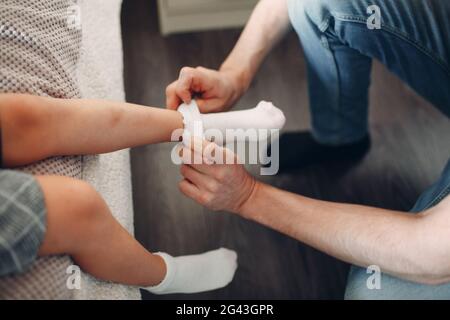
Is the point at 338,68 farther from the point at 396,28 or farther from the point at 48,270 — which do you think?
the point at 48,270

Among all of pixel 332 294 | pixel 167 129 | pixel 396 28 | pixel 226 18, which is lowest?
pixel 332 294

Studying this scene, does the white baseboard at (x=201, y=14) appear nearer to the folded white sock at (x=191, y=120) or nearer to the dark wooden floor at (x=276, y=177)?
the dark wooden floor at (x=276, y=177)

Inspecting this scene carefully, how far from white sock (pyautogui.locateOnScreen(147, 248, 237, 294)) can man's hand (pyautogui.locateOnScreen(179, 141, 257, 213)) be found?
123 millimetres

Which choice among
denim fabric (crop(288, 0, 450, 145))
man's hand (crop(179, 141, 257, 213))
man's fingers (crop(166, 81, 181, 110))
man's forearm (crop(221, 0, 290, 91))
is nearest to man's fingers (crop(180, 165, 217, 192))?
man's hand (crop(179, 141, 257, 213))

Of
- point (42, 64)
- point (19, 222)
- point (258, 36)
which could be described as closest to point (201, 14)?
point (258, 36)

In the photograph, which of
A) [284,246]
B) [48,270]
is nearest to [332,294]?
[284,246]

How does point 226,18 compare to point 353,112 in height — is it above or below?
above

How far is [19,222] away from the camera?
0.59m

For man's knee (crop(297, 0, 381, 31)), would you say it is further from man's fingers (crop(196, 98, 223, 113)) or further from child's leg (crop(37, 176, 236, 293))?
child's leg (crop(37, 176, 236, 293))

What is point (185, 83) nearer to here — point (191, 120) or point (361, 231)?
point (191, 120)

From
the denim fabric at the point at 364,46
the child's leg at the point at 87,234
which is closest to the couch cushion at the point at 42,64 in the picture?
the child's leg at the point at 87,234

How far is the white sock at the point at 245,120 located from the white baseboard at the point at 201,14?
22.1 inches

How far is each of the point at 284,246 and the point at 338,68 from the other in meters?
0.41
